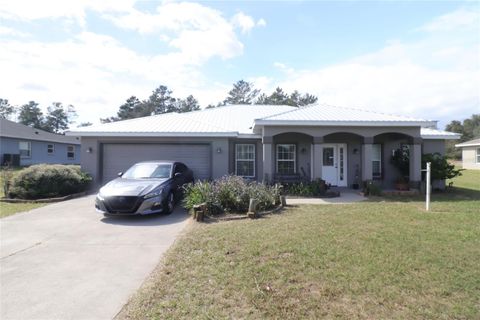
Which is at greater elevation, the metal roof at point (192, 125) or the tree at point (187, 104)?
the tree at point (187, 104)

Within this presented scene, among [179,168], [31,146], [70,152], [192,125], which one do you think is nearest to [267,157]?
[179,168]

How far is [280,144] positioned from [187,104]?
147 feet

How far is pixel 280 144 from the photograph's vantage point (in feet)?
46.9

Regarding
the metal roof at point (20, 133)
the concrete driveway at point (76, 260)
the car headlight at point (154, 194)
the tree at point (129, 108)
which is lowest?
the concrete driveway at point (76, 260)

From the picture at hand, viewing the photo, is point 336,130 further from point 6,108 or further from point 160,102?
point 6,108

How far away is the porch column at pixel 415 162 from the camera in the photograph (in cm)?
1195

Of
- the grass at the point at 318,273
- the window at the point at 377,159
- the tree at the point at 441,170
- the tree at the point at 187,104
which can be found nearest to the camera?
the grass at the point at 318,273

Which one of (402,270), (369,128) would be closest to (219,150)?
(369,128)

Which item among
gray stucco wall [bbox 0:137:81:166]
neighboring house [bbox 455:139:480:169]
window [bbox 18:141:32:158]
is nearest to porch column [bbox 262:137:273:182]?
gray stucco wall [bbox 0:137:81:166]

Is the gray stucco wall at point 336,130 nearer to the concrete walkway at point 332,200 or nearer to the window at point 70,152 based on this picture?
the concrete walkway at point 332,200

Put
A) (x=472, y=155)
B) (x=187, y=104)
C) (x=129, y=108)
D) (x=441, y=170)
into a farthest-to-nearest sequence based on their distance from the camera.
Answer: (x=129, y=108)
(x=187, y=104)
(x=472, y=155)
(x=441, y=170)

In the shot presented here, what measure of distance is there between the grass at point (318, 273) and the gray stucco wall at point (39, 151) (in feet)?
85.5

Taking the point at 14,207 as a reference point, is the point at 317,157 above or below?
above

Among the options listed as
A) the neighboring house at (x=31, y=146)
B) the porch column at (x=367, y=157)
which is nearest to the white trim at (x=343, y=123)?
the porch column at (x=367, y=157)
